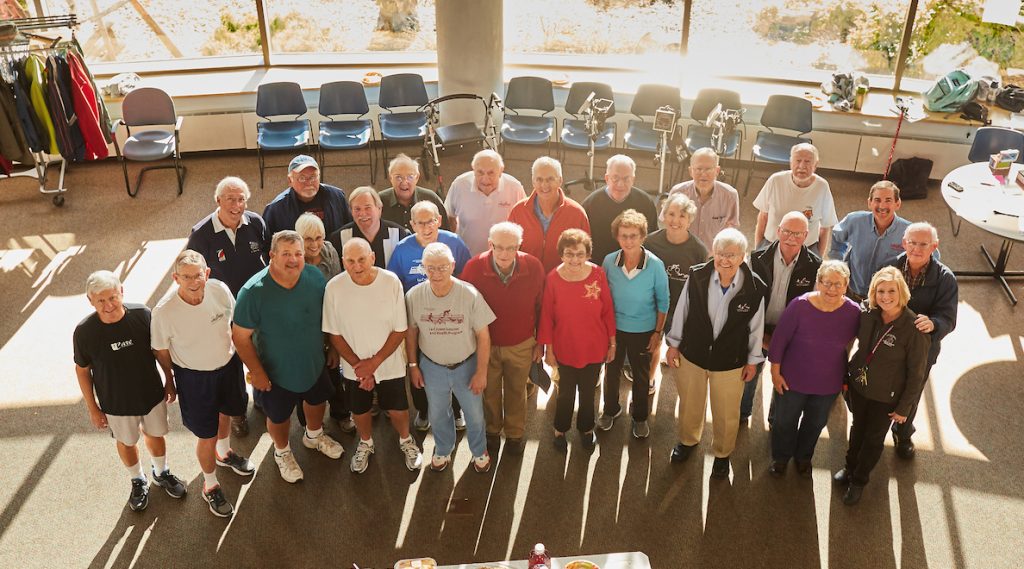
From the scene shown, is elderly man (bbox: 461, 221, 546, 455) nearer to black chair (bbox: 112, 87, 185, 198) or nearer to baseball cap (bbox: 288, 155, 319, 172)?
baseball cap (bbox: 288, 155, 319, 172)

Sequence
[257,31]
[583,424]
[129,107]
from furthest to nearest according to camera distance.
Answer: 1. [257,31]
2. [129,107]
3. [583,424]

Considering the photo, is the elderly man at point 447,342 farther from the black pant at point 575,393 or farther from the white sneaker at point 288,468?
the white sneaker at point 288,468

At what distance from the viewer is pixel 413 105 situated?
8930mm

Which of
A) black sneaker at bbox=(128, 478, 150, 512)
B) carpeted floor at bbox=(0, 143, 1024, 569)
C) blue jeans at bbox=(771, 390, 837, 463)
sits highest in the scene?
blue jeans at bbox=(771, 390, 837, 463)

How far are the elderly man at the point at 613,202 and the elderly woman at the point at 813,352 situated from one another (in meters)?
1.34

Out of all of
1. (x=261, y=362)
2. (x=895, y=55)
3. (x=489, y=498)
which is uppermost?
(x=895, y=55)

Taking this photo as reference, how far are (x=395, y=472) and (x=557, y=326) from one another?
1.30 m

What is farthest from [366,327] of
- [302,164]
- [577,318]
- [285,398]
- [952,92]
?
[952,92]

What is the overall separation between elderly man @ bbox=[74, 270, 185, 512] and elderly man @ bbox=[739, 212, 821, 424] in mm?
3225

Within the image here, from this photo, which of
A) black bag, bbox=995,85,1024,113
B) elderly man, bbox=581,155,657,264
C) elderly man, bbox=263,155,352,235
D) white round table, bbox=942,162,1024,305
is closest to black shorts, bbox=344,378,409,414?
elderly man, bbox=263,155,352,235

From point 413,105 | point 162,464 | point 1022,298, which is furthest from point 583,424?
point 413,105

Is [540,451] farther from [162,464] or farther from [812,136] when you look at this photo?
[812,136]

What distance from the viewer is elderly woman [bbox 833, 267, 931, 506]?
12.6 feet

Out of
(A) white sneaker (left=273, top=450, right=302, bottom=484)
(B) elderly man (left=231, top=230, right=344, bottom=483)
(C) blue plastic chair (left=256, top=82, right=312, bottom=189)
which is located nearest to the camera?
(B) elderly man (left=231, top=230, right=344, bottom=483)
